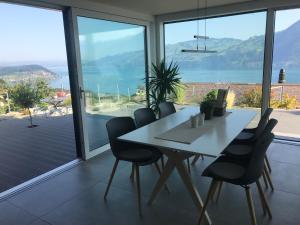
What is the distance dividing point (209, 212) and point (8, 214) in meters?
2.08

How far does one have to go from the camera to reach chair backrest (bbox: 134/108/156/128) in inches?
125

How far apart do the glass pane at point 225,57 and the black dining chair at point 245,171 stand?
2464 mm

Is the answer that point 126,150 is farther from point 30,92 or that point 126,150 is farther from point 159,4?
point 30,92

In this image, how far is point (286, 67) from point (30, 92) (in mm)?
5478

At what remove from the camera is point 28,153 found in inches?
167

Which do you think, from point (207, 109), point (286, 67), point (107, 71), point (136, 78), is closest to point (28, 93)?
point (107, 71)

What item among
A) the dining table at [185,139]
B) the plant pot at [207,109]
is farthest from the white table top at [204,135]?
the plant pot at [207,109]

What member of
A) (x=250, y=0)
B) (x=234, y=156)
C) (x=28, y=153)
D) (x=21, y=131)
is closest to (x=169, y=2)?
(x=250, y=0)

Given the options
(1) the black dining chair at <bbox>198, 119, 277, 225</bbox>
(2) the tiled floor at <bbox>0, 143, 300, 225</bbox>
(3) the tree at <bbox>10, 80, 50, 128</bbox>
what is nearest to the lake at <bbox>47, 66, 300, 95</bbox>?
(3) the tree at <bbox>10, 80, 50, 128</bbox>

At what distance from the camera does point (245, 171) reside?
2.04 metres

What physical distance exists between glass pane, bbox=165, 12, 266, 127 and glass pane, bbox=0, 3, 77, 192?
2466 millimetres

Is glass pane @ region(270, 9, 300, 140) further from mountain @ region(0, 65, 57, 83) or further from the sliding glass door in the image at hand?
mountain @ region(0, 65, 57, 83)

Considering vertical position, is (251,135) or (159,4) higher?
(159,4)

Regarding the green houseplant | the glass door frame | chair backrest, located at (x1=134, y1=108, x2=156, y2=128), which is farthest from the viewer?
the green houseplant
